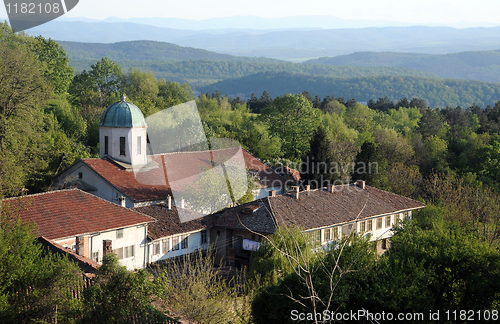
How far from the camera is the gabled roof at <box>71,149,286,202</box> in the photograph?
110 ft

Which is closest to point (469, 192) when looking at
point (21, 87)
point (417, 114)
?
point (21, 87)

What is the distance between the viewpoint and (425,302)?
16016 mm

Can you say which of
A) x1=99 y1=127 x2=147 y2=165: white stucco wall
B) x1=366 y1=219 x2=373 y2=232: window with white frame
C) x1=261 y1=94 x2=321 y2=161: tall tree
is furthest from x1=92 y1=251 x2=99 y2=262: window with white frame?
x1=261 y1=94 x2=321 y2=161: tall tree

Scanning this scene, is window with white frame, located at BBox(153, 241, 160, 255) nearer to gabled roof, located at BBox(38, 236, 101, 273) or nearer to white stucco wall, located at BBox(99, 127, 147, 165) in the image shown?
gabled roof, located at BBox(38, 236, 101, 273)

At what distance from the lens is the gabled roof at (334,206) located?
106 ft

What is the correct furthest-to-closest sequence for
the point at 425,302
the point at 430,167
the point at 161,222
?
the point at 430,167 < the point at 161,222 < the point at 425,302

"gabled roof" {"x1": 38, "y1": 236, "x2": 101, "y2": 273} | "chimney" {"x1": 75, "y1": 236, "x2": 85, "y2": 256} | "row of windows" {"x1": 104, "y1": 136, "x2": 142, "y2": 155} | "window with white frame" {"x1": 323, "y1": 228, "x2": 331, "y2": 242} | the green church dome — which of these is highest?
the green church dome

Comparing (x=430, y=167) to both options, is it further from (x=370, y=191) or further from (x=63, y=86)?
(x=63, y=86)

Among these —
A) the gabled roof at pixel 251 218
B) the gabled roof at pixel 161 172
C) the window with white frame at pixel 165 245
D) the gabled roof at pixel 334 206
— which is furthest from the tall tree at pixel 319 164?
the window with white frame at pixel 165 245

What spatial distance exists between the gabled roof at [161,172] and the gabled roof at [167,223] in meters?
1.79

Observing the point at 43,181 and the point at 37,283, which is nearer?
the point at 37,283

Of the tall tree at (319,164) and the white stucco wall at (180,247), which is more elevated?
the tall tree at (319,164)

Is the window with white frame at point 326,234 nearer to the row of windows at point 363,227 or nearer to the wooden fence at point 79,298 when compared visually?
the row of windows at point 363,227

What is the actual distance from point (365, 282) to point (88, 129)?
140ft
